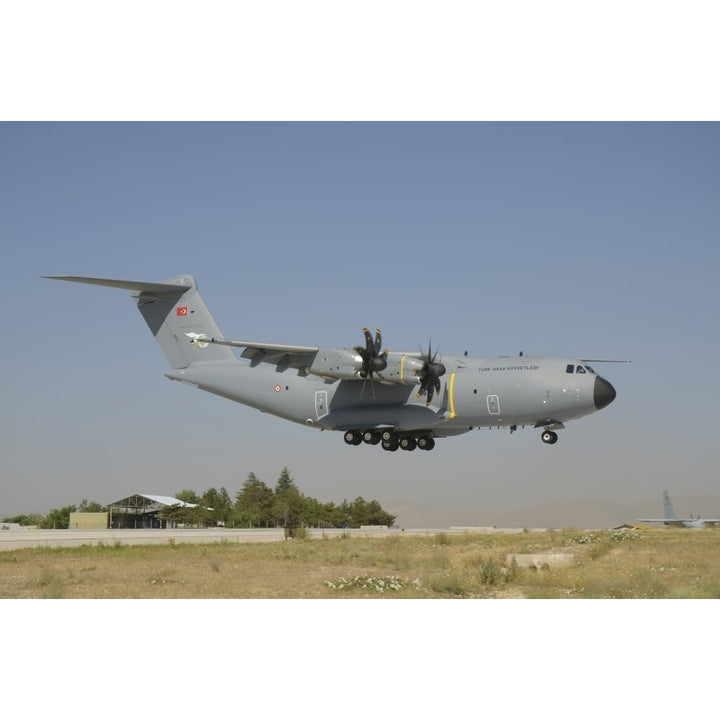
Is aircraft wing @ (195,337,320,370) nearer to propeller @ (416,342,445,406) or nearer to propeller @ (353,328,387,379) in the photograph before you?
propeller @ (353,328,387,379)

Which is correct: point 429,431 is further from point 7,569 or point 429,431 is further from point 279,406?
point 7,569

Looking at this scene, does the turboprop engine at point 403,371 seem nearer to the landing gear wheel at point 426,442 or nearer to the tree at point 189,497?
the landing gear wheel at point 426,442

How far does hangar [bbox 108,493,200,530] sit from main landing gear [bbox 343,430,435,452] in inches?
1085

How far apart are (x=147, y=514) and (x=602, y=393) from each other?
36.8 meters

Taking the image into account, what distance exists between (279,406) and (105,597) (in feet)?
39.1

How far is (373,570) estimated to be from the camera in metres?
24.5

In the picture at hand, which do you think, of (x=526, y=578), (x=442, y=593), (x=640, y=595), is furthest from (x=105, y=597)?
(x=640, y=595)

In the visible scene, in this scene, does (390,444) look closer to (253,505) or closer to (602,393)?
(602,393)

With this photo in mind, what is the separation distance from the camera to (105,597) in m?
19.3

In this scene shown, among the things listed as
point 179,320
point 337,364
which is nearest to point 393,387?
point 337,364

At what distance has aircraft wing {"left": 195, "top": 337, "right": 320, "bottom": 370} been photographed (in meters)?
26.4

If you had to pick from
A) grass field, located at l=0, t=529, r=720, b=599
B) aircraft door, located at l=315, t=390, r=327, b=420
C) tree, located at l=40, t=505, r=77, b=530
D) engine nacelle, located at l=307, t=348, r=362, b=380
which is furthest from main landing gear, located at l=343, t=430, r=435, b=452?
tree, located at l=40, t=505, r=77, b=530

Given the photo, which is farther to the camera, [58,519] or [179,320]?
[58,519]

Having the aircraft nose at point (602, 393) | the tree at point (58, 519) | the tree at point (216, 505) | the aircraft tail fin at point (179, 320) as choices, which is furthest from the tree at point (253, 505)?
the aircraft nose at point (602, 393)
